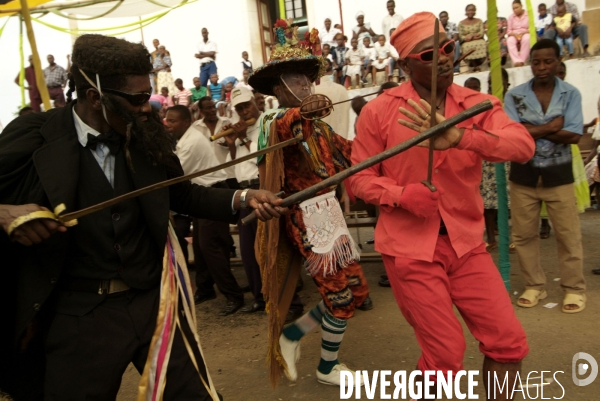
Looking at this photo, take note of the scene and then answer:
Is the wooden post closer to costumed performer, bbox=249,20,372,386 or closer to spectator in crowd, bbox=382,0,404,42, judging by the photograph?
costumed performer, bbox=249,20,372,386

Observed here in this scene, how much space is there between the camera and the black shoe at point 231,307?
5.74m

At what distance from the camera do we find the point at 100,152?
2561mm

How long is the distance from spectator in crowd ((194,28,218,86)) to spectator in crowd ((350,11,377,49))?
4723mm

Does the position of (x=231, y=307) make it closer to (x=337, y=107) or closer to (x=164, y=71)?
(x=337, y=107)

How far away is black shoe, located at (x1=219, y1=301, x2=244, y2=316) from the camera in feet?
18.8

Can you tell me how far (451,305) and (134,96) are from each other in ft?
5.73

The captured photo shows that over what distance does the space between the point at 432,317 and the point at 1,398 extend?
199 cm

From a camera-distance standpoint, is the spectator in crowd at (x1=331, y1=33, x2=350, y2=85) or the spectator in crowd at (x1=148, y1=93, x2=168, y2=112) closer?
the spectator in crowd at (x1=148, y1=93, x2=168, y2=112)

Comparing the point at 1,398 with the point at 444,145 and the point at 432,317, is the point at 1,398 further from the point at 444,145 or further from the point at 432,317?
the point at 444,145

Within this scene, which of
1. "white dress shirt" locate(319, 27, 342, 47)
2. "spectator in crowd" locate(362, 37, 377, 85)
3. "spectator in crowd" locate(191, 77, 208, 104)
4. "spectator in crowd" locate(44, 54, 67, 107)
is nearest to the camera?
"spectator in crowd" locate(44, 54, 67, 107)

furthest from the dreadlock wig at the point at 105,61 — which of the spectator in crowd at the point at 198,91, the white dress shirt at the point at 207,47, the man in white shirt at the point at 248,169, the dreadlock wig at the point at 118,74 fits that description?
the white dress shirt at the point at 207,47

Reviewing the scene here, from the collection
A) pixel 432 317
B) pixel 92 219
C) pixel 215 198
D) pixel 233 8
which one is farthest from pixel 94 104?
pixel 233 8

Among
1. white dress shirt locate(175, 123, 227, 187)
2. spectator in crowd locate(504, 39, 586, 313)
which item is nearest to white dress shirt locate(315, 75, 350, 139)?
white dress shirt locate(175, 123, 227, 187)

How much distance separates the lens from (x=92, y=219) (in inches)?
95.9
